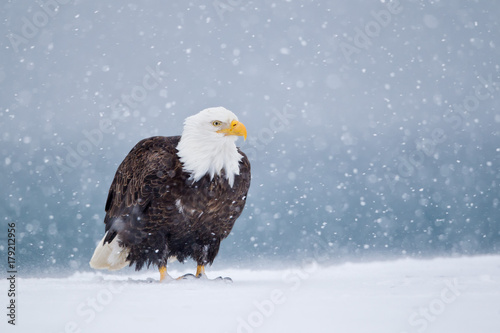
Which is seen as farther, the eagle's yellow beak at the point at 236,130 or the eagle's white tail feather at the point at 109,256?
the eagle's white tail feather at the point at 109,256

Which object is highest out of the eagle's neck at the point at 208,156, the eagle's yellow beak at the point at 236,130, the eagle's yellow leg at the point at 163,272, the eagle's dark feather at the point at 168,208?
the eagle's yellow beak at the point at 236,130

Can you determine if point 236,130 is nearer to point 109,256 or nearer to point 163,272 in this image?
point 163,272

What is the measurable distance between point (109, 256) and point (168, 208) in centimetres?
103

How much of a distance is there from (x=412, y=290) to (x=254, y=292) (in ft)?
3.75

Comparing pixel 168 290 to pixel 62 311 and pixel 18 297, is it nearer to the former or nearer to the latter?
pixel 62 311

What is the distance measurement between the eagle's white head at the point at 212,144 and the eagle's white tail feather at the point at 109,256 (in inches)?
45.4

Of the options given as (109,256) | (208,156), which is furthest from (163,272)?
(208,156)

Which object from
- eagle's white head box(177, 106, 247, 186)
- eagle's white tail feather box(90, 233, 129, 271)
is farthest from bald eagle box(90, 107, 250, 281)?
eagle's white tail feather box(90, 233, 129, 271)

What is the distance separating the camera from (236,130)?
4.41 meters

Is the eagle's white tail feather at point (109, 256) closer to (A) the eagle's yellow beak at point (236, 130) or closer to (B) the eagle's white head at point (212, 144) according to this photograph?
(B) the eagle's white head at point (212, 144)

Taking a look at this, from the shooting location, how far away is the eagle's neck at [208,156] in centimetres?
439

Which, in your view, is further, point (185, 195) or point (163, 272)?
point (163, 272)

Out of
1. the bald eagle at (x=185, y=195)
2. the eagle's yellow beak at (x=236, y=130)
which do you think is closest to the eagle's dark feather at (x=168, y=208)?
the bald eagle at (x=185, y=195)

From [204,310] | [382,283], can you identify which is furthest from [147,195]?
[382,283]
